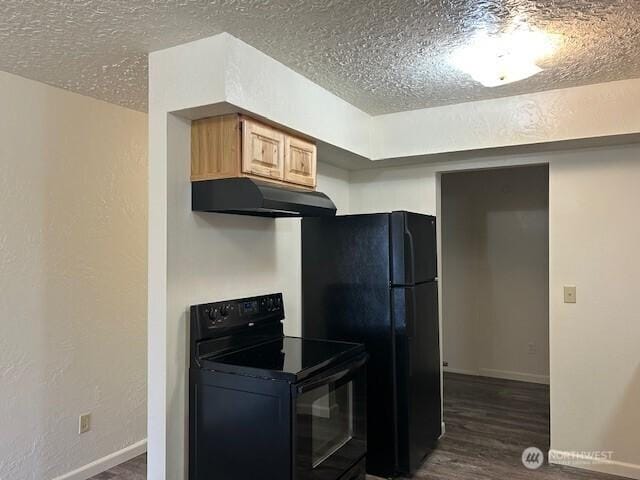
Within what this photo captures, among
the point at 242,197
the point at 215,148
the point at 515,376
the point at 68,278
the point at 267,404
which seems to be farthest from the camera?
the point at 515,376

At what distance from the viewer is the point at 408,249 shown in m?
2.93

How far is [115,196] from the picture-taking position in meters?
3.16

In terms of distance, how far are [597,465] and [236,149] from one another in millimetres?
2897

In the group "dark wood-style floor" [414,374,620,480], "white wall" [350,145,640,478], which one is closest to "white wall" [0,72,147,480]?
"dark wood-style floor" [414,374,620,480]

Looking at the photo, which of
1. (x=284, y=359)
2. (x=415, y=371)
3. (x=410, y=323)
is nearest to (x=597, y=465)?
(x=415, y=371)

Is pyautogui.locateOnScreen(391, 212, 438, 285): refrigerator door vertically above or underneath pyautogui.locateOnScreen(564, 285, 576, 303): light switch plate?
above

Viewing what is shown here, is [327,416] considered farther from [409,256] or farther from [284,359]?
[409,256]

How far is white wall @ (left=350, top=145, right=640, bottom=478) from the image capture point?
2.99 metres

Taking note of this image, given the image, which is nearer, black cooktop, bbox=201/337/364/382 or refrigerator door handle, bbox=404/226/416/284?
black cooktop, bbox=201/337/364/382

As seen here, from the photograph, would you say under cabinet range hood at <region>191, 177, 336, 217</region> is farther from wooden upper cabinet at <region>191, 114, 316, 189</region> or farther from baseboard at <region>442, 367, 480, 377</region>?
baseboard at <region>442, 367, 480, 377</region>

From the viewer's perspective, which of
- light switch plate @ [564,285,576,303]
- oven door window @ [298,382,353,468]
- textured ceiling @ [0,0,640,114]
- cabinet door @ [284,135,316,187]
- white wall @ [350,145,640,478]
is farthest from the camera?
light switch plate @ [564,285,576,303]

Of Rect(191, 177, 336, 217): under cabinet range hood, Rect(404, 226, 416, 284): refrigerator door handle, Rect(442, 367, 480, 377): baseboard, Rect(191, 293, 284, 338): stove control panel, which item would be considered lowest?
Rect(442, 367, 480, 377): baseboard

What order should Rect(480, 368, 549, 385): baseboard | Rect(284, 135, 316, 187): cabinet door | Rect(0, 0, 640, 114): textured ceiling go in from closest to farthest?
1. Rect(0, 0, 640, 114): textured ceiling
2. Rect(284, 135, 316, 187): cabinet door
3. Rect(480, 368, 549, 385): baseboard

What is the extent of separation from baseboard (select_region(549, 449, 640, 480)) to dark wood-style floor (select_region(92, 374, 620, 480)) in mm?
54
